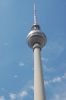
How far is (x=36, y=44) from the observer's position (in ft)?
384

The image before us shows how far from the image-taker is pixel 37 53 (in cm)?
11044

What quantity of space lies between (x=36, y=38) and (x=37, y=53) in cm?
1283

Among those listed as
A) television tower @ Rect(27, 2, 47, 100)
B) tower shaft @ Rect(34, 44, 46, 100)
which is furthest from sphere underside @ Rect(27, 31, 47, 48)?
tower shaft @ Rect(34, 44, 46, 100)

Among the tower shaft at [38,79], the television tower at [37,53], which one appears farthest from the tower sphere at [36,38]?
the tower shaft at [38,79]

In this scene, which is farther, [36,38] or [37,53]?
[36,38]

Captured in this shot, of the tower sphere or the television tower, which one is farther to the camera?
the tower sphere

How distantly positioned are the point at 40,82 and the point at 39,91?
4558mm

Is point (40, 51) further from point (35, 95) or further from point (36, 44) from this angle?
point (35, 95)

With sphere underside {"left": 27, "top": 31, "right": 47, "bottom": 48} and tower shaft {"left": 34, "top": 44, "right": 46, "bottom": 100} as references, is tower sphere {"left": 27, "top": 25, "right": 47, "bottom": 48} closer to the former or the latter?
sphere underside {"left": 27, "top": 31, "right": 47, "bottom": 48}

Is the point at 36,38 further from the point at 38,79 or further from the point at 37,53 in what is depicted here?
the point at 38,79

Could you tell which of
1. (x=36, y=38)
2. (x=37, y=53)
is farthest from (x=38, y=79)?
(x=36, y=38)

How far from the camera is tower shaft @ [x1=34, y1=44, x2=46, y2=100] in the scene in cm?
9394

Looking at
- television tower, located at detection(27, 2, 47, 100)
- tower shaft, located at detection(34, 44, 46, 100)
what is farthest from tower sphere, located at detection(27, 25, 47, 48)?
tower shaft, located at detection(34, 44, 46, 100)

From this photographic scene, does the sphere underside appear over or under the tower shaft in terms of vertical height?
over
